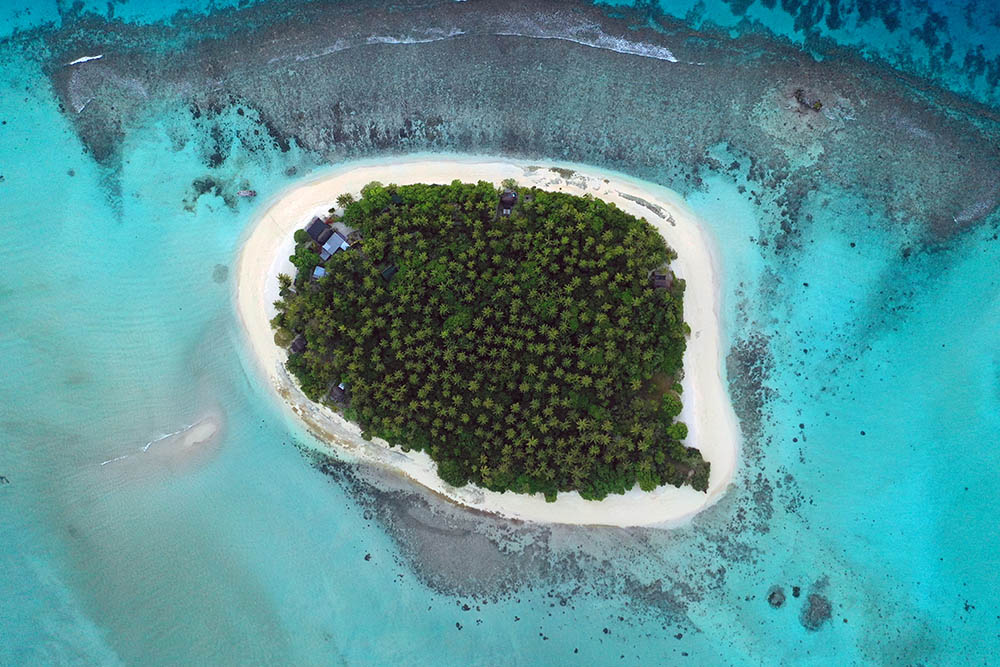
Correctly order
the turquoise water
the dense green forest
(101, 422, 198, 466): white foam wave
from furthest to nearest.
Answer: (101, 422, 198, 466): white foam wave → the turquoise water → the dense green forest

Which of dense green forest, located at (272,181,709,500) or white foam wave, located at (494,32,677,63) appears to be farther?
white foam wave, located at (494,32,677,63)

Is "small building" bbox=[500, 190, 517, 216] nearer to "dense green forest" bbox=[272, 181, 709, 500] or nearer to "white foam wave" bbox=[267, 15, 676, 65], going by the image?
"dense green forest" bbox=[272, 181, 709, 500]

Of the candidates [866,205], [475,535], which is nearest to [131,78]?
[475,535]

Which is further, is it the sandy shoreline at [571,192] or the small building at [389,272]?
the sandy shoreline at [571,192]

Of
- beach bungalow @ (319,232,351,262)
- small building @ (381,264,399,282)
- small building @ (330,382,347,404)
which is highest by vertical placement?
beach bungalow @ (319,232,351,262)

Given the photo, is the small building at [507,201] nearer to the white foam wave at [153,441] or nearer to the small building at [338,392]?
the small building at [338,392]

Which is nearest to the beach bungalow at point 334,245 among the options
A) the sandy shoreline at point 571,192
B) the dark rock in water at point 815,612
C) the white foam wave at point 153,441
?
the sandy shoreline at point 571,192

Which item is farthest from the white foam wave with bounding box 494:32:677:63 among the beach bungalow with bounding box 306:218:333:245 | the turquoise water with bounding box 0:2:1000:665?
the beach bungalow with bounding box 306:218:333:245
